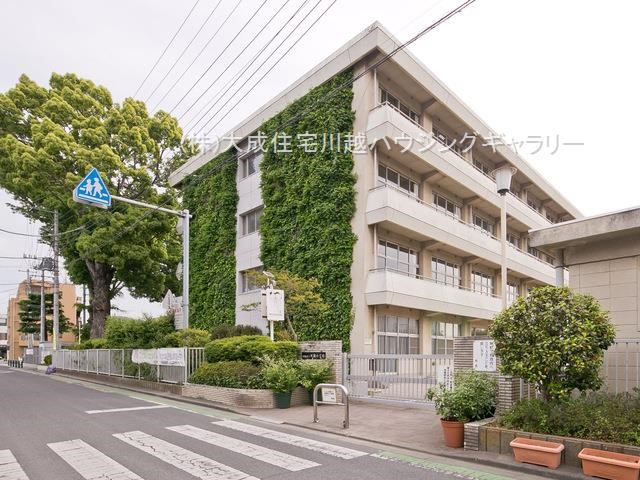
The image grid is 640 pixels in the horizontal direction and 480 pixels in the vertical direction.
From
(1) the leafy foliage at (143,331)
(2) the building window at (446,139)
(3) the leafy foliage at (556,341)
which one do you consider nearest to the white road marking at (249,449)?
(3) the leafy foliage at (556,341)

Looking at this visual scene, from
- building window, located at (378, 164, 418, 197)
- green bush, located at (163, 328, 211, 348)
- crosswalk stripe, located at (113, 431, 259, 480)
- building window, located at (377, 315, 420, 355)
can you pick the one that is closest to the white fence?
green bush, located at (163, 328, 211, 348)

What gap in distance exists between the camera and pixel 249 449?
27.6 feet

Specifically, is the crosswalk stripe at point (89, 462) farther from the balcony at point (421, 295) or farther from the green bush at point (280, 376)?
the balcony at point (421, 295)

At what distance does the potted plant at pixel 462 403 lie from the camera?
862cm

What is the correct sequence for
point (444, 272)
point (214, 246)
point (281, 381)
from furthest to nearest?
point (214, 246) → point (444, 272) → point (281, 381)

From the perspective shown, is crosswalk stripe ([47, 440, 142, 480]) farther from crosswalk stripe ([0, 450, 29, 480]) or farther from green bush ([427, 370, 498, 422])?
green bush ([427, 370, 498, 422])

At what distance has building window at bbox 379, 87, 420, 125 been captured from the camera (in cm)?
2136

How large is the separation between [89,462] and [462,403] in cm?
620

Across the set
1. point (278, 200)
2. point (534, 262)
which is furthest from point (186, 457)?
point (534, 262)

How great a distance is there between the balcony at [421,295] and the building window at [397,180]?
4.06m

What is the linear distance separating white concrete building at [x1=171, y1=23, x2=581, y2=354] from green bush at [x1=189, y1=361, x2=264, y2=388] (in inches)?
222

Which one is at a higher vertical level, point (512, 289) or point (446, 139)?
point (446, 139)

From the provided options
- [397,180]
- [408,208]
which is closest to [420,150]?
[397,180]

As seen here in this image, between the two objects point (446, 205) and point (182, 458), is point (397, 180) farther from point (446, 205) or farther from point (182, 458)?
point (182, 458)
